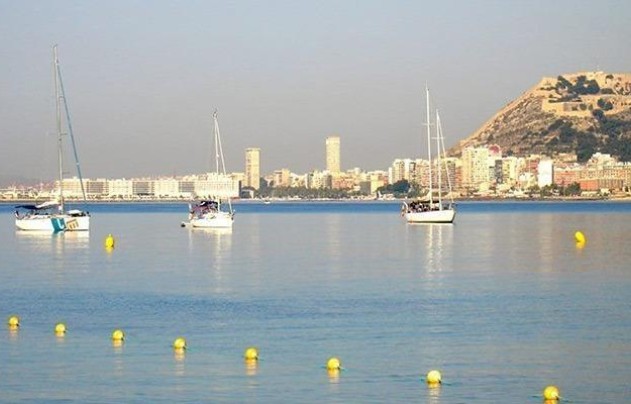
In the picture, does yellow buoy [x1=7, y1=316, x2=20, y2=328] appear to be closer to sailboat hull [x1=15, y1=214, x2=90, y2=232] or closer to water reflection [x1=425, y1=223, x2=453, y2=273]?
water reflection [x1=425, y1=223, x2=453, y2=273]

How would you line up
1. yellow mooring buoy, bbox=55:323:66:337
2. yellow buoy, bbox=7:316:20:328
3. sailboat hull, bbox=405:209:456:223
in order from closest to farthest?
yellow mooring buoy, bbox=55:323:66:337 → yellow buoy, bbox=7:316:20:328 → sailboat hull, bbox=405:209:456:223

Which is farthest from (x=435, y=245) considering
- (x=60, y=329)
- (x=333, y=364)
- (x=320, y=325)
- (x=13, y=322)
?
(x=333, y=364)

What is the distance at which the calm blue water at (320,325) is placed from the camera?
24266 millimetres

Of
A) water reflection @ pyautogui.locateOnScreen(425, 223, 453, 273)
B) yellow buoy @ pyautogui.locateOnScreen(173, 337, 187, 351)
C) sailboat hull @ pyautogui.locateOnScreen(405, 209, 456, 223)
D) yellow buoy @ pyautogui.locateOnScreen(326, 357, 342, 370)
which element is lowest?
yellow buoy @ pyautogui.locateOnScreen(326, 357, 342, 370)

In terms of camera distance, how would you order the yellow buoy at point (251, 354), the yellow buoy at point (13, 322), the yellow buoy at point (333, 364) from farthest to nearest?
the yellow buoy at point (13, 322), the yellow buoy at point (251, 354), the yellow buoy at point (333, 364)

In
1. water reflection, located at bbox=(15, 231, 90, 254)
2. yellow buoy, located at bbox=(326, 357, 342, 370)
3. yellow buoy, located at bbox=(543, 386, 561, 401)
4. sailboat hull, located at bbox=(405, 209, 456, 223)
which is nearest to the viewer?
yellow buoy, located at bbox=(543, 386, 561, 401)

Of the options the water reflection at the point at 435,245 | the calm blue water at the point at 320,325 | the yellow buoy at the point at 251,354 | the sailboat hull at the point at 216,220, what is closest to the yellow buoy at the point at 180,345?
the calm blue water at the point at 320,325

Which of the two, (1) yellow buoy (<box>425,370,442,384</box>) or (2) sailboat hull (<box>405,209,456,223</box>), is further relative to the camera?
(2) sailboat hull (<box>405,209,456,223</box>)

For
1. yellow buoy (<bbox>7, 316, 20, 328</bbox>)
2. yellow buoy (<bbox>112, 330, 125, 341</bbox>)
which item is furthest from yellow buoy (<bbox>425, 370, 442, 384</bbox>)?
yellow buoy (<bbox>7, 316, 20, 328</bbox>)

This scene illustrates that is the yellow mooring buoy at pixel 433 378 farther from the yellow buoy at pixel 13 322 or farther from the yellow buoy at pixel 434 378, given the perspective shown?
the yellow buoy at pixel 13 322

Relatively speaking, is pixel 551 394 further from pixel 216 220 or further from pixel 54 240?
pixel 216 220

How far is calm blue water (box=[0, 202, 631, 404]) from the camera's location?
24266 mm

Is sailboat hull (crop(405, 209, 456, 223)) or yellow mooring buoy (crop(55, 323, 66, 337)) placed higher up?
sailboat hull (crop(405, 209, 456, 223))

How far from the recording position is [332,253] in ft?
209
